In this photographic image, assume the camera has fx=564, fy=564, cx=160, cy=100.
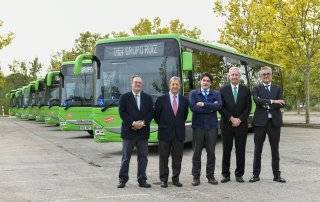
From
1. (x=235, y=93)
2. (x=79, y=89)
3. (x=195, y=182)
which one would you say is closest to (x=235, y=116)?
(x=235, y=93)

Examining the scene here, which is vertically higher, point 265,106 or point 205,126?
point 265,106

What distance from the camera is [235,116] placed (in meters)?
9.40

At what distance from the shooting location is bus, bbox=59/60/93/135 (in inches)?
846

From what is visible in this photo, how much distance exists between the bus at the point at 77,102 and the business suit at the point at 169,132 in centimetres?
1232

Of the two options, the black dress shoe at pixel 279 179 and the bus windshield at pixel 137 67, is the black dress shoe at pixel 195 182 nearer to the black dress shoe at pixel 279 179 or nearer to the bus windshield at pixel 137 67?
the black dress shoe at pixel 279 179

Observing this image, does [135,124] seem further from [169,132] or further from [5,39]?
[5,39]

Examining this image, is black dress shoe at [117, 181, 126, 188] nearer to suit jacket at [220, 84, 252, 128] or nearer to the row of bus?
suit jacket at [220, 84, 252, 128]

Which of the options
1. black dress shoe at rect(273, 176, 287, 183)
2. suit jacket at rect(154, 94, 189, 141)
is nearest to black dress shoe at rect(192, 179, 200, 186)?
suit jacket at rect(154, 94, 189, 141)

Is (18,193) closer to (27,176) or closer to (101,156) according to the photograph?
(27,176)

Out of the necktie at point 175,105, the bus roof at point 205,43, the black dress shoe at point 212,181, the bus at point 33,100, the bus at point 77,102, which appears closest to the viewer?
the necktie at point 175,105

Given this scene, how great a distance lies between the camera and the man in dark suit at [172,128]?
9008mm

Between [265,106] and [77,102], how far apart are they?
544 inches

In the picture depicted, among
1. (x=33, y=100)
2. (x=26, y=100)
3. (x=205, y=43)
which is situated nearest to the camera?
(x=205, y=43)

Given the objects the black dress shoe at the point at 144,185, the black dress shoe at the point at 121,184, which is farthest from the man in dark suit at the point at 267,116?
the black dress shoe at the point at 121,184
